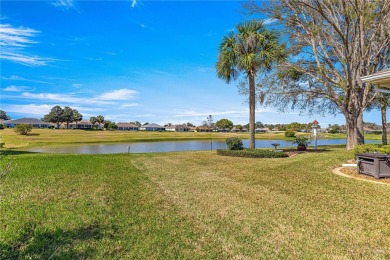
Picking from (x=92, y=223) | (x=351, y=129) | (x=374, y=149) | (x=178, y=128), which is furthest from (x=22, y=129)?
(x=178, y=128)

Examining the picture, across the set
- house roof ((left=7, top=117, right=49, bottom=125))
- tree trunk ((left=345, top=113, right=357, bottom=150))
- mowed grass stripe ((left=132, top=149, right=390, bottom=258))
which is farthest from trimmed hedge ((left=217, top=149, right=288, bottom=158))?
house roof ((left=7, top=117, right=49, bottom=125))

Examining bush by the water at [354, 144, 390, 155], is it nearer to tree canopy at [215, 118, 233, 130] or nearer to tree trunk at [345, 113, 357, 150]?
tree trunk at [345, 113, 357, 150]

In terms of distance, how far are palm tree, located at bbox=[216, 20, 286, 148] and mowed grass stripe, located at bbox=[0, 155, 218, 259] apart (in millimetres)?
12296

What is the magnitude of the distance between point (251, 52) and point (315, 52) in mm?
4210

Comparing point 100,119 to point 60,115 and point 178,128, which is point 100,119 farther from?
point 178,128

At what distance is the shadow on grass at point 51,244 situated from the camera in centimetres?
329

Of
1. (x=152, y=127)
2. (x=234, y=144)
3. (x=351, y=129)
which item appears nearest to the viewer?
(x=351, y=129)

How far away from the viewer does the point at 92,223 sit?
14.4ft

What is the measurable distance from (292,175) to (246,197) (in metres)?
3.56

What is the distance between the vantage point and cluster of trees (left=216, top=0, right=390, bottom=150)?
45.5 ft

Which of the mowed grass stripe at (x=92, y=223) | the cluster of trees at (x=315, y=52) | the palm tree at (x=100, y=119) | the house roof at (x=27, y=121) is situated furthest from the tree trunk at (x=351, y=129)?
the house roof at (x=27, y=121)

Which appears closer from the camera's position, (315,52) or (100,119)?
(315,52)

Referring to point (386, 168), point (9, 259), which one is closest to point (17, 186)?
point (9, 259)

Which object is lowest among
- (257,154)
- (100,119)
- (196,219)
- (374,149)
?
(196,219)
